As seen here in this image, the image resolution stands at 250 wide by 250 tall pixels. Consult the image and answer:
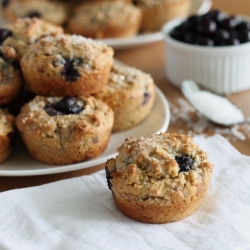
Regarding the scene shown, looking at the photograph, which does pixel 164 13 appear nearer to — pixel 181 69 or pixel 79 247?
pixel 181 69

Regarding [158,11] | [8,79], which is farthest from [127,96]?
[158,11]

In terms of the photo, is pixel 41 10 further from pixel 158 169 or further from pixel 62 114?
pixel 158 169

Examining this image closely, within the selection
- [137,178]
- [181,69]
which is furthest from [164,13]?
[137,178]

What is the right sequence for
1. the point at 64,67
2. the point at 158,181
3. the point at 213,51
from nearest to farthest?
the point at 158,181, the point at 64,67, the point at 213,51

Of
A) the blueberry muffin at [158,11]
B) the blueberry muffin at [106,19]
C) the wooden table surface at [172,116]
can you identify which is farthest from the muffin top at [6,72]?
the blueberry muffin at [158,11]

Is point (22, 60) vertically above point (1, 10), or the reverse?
point (22, 60)

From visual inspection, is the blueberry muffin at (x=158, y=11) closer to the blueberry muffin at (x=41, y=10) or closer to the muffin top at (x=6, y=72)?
the blueberry muffin at (x=41, y=10)

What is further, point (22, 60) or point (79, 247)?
point (22, 60)
